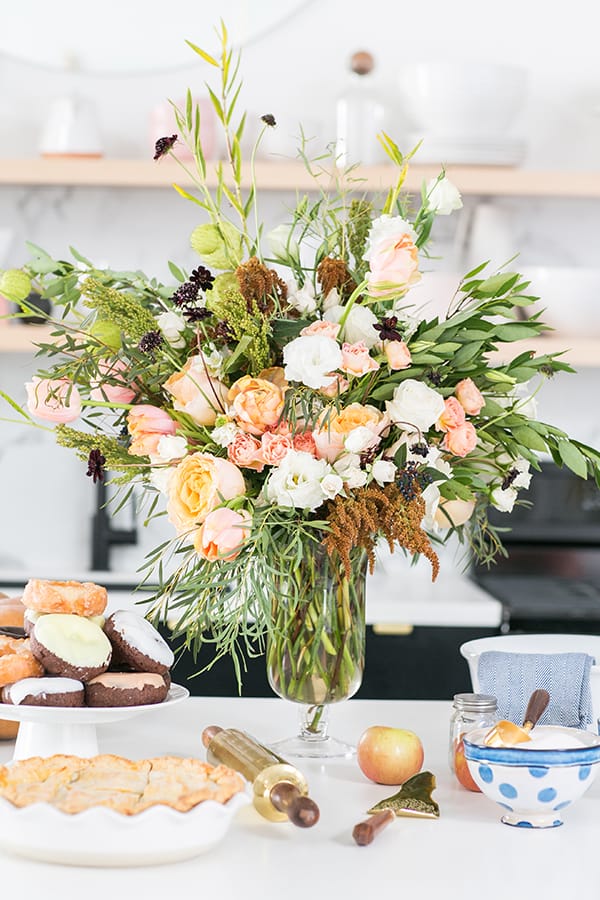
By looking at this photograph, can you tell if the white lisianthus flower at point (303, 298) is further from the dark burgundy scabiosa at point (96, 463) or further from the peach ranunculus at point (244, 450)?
the dark burgundy scabiosa at point (96, 463)

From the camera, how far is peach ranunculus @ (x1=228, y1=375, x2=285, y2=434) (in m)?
1.20

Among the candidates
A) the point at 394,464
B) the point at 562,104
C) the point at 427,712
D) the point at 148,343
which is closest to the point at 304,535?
the point at 394,464

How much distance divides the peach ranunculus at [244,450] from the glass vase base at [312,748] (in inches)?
14.5

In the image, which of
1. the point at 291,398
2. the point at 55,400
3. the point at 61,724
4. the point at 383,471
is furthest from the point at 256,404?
the point at 61,724

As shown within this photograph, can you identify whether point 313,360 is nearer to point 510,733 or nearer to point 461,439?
point 461,439

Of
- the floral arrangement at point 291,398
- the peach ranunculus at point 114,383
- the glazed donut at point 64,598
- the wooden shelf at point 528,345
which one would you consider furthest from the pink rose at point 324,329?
the wooden shelf at point 528,345

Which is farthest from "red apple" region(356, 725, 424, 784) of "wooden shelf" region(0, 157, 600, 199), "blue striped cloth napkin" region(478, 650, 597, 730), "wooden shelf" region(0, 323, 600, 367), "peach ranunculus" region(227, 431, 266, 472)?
"wooden shelf" region(0, 157, 600, 199)

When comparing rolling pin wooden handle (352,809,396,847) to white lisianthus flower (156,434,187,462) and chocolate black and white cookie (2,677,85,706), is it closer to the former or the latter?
chocolate black and white cookie (2,677,85,706)

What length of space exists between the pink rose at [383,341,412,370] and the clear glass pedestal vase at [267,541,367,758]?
0.73 feet

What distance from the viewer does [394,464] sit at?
1254 mm

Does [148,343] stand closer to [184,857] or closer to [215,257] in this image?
[215,257]

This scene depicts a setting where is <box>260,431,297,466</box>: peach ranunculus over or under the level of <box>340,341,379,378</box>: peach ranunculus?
under

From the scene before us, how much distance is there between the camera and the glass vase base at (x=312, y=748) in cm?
136

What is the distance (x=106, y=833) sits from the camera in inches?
38.5
